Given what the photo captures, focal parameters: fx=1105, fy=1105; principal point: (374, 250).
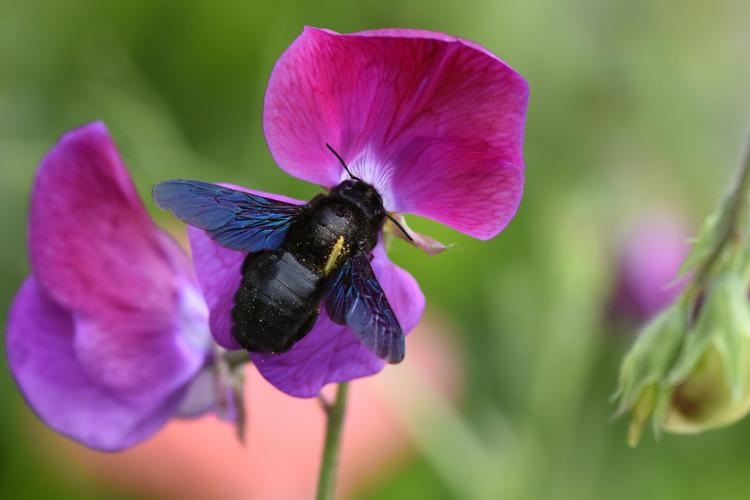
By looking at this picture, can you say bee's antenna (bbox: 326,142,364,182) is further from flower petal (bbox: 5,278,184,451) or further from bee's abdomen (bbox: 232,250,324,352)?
flower petal (bbox: 5,278,184,451)

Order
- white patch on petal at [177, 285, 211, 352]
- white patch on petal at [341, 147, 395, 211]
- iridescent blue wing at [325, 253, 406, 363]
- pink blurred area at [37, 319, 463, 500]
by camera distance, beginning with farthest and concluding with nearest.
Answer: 1. pink blurred area at [37, 319, 463, 500]
2. white patch on petal at [177, 285, 211, 352]
3. white patch on petal at [341, 147, 395, 211]
4. iridescent blue wing at [325, 253, 406, 363]

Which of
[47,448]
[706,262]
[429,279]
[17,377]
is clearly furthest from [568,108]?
[17,377]

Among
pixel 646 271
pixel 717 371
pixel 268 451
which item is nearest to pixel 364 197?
pixel 717 371

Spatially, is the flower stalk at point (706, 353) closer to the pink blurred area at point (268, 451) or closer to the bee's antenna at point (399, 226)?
the bee's antenna at point (399, 226)

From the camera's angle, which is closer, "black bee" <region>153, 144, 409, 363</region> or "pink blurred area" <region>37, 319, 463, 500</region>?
"black bee" <region>153, 144, 409, 363</region>

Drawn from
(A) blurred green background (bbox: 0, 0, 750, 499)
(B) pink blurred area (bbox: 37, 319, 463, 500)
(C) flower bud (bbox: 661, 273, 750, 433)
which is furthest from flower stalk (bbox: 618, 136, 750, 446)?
(B) pink blurred area (bbox: 37, 319, 463, 500)

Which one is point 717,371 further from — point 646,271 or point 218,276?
point 646,271
